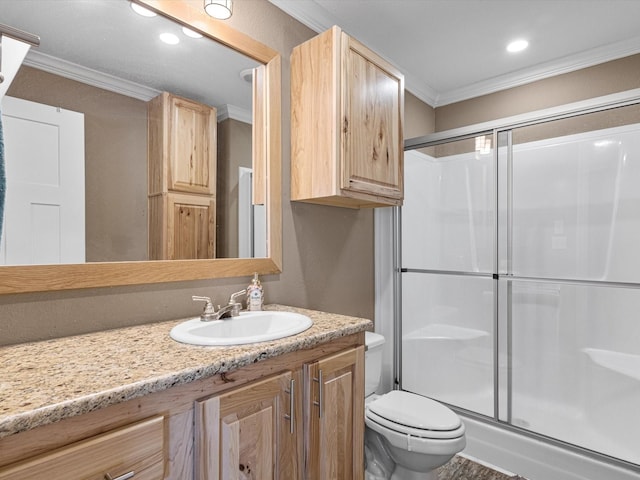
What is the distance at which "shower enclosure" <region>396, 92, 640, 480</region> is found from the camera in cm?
196

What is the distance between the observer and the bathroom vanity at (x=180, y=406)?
661 mm

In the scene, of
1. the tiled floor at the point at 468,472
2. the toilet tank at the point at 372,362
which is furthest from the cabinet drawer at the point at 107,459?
the tiled floor at the point at 468,472

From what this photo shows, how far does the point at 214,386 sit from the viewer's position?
0.89 metres

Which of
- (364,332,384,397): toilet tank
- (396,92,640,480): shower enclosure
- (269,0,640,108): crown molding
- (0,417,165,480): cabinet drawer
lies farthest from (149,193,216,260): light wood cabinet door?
(396,92,640,480): shower enclosure

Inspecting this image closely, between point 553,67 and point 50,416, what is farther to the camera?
point 553,67

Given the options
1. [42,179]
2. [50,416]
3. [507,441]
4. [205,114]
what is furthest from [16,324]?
[507,441]

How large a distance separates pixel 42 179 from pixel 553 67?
3.06 meters

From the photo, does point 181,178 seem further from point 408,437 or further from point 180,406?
point 408,437

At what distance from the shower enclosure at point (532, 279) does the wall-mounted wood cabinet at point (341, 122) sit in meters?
0.72

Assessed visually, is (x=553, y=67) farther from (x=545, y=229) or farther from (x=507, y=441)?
(x=507, y=441)

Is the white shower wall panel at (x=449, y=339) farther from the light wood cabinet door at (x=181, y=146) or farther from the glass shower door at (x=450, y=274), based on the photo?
the light wood cabinet door at (x=181, y=146)

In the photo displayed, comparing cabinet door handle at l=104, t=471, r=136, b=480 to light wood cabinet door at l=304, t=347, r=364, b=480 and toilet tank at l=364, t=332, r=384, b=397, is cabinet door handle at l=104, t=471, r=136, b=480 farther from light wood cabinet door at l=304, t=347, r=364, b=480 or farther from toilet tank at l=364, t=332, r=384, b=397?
toilet tank at l=364, t=332, r=384, b=397

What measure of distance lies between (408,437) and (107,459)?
1255 mm

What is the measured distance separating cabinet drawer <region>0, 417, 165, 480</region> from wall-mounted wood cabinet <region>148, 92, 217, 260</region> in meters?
0.71
